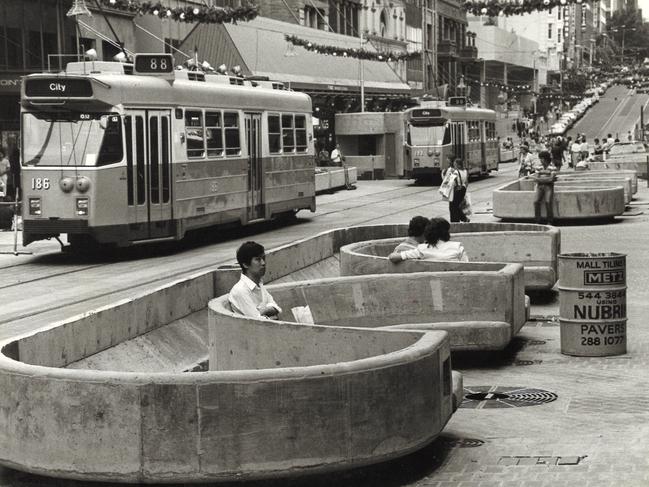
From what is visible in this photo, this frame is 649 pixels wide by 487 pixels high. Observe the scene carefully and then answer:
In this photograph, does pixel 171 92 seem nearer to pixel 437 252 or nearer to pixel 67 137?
pixel 67 137

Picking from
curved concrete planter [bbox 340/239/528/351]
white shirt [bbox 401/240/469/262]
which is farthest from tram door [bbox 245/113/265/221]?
curved concrete planter [bbox 340/239/528/351]

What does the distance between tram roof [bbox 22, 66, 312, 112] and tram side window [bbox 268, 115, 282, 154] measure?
260 mm

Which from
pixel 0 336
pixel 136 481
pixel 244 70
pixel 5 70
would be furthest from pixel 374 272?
pixel 244 70

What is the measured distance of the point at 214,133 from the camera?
2677 cm

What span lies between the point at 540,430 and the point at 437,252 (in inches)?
197

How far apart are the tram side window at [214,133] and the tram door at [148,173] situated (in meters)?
1.82

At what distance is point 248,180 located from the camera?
1126 inches

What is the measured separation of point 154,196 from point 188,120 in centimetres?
Answer: 185

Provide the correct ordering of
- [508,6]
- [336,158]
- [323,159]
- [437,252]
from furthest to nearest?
1. [323,159]
2. [336,158]
3. [508,6]
4. [437,252]

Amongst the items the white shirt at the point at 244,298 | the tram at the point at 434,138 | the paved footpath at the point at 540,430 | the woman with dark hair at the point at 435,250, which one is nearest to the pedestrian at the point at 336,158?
the tram at the point at 434,138

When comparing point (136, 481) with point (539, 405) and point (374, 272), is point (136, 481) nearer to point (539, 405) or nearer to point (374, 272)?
point (539, 405)

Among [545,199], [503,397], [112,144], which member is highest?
[112,144]

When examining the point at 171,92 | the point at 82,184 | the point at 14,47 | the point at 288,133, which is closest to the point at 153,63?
the point at 171,92

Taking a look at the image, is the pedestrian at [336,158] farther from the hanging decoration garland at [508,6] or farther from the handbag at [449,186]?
the handbag at [449,186]
